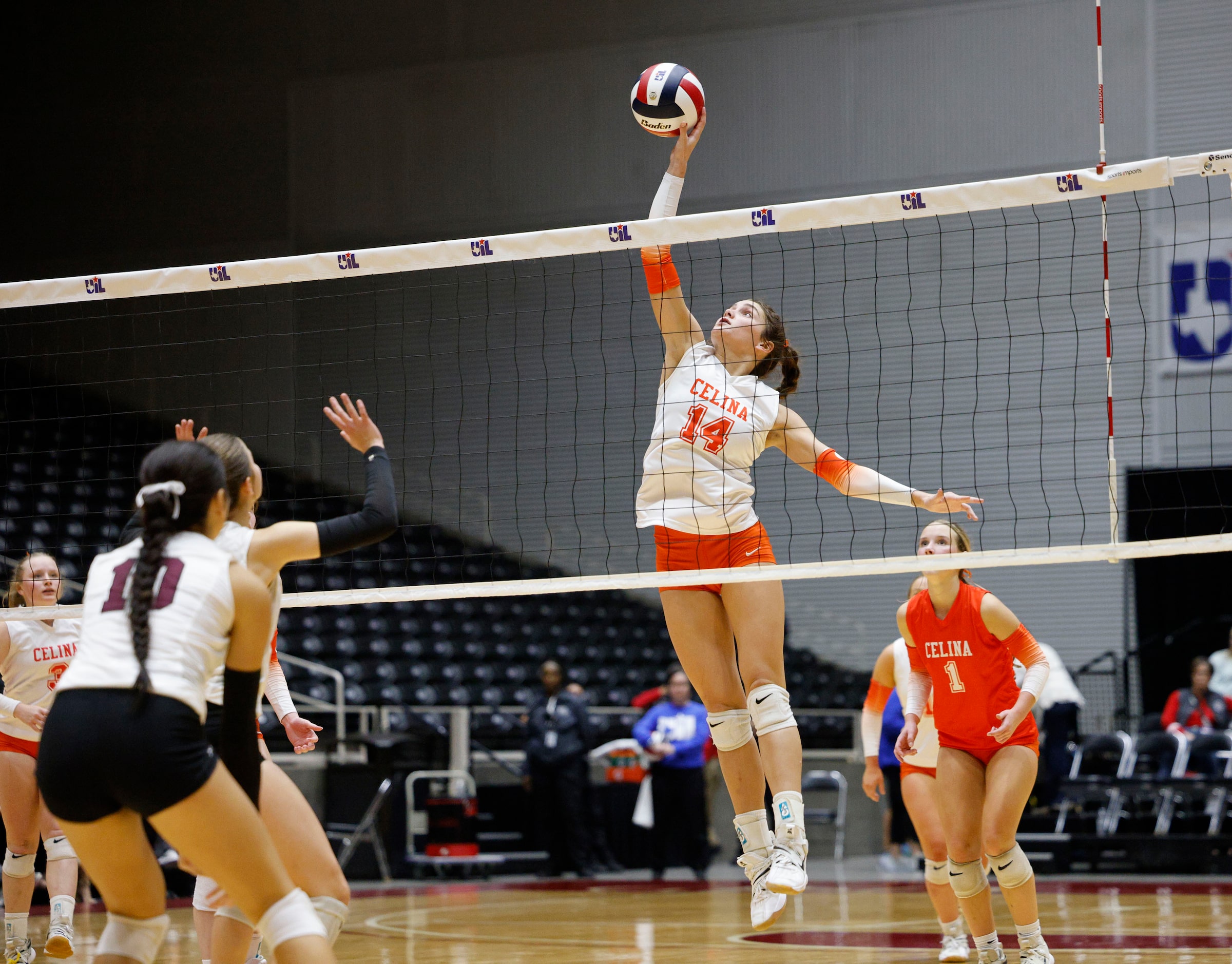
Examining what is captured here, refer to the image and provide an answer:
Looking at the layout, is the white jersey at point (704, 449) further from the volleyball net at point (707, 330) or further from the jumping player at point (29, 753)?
the volleyball net at point (707, 330)

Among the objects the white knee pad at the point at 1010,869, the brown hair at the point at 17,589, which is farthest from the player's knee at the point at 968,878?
the brown hair at the point at 17,589

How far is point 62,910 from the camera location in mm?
6816

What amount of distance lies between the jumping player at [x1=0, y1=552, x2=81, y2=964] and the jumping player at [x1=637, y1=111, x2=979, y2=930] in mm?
3074

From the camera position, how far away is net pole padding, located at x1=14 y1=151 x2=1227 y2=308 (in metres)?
5.45

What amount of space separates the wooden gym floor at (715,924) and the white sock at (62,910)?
381 millimetres

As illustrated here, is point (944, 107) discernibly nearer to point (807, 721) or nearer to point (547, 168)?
point (547, 168)

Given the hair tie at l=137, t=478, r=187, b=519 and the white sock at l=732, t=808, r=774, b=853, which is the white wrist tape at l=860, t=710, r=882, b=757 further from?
the hair tie at l=137, t=478, r=187, b=519

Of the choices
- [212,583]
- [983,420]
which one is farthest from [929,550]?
[983,420]

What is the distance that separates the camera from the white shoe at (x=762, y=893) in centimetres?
507

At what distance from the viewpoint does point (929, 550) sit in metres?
6.38

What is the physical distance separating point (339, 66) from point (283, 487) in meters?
5.50

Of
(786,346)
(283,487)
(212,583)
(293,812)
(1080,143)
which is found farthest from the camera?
(283,487)

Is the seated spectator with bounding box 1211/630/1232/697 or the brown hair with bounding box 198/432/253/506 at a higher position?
the brown hair with bounding box 198/432/253/506

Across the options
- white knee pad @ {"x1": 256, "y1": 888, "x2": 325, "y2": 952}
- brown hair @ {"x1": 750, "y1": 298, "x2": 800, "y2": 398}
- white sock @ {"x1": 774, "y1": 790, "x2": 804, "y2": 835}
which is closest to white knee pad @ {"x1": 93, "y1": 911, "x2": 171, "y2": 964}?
white knee pad @ {"x1": 256, "y1": 888, "x2": 325, "y2": 952}
